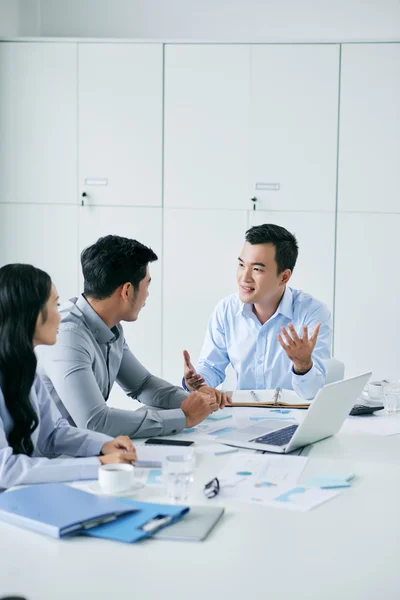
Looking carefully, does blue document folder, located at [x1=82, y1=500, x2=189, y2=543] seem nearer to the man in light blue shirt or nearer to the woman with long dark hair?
the woman with long dark hair

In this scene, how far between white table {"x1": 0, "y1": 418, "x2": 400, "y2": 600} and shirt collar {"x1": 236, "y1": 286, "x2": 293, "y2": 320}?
1595 mm

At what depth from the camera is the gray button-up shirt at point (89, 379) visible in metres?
2.14

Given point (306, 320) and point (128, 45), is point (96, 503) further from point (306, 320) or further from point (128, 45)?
point (128, 45)

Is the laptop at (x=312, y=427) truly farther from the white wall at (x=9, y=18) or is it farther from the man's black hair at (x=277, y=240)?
the white wall at (x=9, y=18)

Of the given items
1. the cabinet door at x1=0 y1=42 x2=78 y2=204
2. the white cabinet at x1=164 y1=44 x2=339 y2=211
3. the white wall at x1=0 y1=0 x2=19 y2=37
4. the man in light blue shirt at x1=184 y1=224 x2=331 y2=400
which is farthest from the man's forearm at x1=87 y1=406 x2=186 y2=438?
the white wall at x1=0 y1=0 x2=19 y2=37

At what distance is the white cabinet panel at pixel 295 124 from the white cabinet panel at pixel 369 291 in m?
0.25

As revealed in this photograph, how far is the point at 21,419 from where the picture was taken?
1.84 m

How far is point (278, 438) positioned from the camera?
2.09 meters

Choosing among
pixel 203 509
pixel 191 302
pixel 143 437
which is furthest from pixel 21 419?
pixel 191 302

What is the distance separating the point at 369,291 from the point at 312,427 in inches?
95.9

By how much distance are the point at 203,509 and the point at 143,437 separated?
688 millimetres

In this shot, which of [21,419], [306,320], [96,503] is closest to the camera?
[96,503]

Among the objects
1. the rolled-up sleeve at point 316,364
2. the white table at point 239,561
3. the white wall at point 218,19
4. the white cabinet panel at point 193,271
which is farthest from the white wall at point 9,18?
the white table at point 239,561

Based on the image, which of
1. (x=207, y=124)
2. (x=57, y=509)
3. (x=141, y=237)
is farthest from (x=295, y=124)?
(x=57, y=509)
